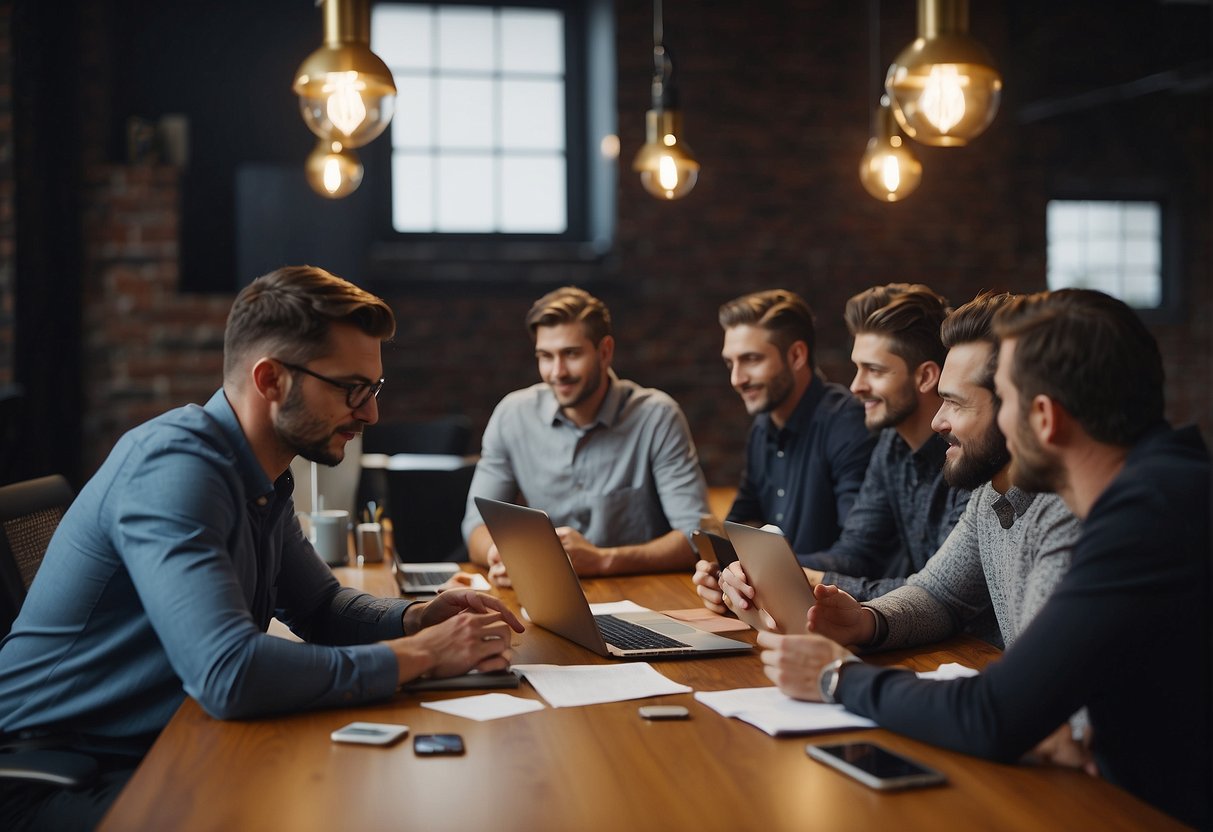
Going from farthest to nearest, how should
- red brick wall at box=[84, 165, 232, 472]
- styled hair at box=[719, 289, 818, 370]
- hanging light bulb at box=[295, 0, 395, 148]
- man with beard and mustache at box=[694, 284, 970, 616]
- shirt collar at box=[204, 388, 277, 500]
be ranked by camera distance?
red brick wall at box=[84, 165, 232, 472] → styled hair at box=[719, 289, 818, 370] → man with beard and mustache at box=[694, 284, 970, 616] → hanging light bulb at box=[295, 0, 395, 148] → shirt collar at box=[204, 388, 277, 500]

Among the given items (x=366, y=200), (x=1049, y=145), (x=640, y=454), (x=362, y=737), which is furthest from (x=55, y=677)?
(x=1049, y=145)

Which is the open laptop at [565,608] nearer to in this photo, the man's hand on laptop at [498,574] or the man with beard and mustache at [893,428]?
the man's hand on laptop at [498,574]

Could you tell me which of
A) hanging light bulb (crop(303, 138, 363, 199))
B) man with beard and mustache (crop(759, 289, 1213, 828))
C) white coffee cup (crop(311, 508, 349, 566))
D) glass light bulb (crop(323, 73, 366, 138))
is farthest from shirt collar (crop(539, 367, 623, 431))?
man with beard and mustache (crop(759, 289, 1213, 828))

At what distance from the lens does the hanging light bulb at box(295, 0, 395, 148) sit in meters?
2.21

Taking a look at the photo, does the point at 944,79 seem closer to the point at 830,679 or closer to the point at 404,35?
the point at 830,679

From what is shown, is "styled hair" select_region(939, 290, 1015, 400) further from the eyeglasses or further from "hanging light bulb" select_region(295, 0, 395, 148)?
"hanging light bulb" select_region(295, 0, 395, 148)

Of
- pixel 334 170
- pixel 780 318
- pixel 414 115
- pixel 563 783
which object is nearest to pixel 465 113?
pixel 414 115

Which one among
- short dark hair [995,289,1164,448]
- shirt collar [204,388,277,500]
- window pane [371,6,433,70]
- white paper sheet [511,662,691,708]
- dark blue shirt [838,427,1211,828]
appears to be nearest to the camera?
dark blue shirt [838,427,1211,828]

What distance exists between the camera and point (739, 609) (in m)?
2.21

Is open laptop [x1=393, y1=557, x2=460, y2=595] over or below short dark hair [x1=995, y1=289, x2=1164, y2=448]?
below

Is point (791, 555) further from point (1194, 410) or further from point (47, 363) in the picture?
point (1194, 410)

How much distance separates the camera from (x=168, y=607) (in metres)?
1.63

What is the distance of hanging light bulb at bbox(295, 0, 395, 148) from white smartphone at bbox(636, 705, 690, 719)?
1.27 meters

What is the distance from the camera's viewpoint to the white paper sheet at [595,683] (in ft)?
5.78
